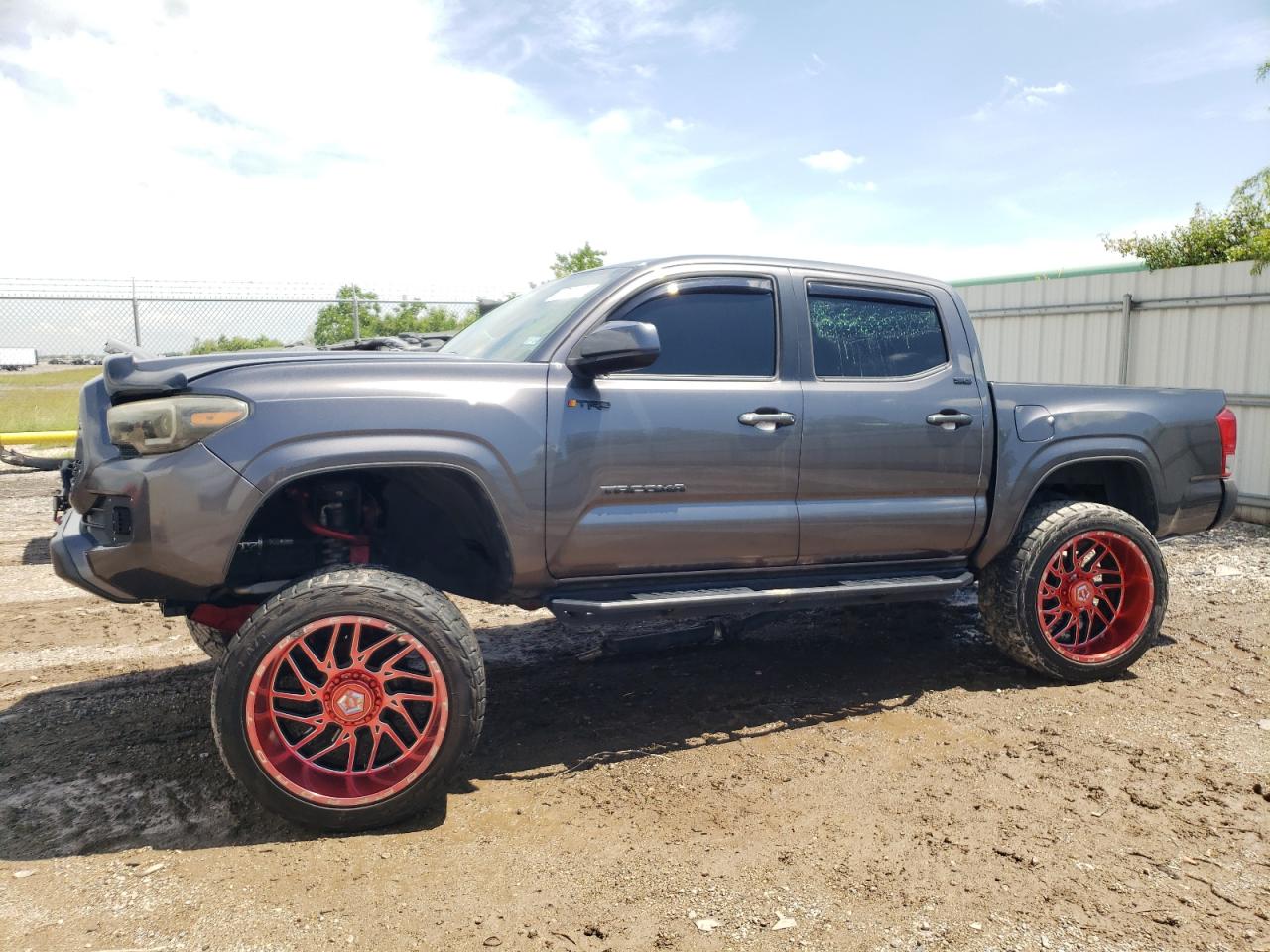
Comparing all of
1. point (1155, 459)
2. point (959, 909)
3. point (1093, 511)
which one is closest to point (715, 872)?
point (959, 909)

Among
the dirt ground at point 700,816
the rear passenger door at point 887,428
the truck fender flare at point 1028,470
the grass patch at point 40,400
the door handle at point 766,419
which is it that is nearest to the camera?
the dirt ground at point 700,816

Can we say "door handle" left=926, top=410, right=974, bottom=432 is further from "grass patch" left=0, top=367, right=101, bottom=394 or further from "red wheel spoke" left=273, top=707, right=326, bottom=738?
"grass patch" left=0, top=367, right=101, bottom=394

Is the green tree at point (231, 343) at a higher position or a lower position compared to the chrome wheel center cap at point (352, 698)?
higher

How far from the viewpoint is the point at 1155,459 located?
4.85 meters

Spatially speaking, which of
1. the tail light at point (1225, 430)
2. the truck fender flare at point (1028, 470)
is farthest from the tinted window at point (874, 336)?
the tail light at point (1225, 430)

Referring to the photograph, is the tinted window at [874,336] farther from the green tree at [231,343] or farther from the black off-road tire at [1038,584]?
the green tree at [231,343]

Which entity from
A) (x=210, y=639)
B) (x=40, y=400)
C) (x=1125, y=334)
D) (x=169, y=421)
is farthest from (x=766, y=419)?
(x=40, y=400)

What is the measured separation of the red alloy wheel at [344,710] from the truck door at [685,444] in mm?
712

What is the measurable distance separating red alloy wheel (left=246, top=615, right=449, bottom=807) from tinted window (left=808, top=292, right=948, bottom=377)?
2.17 metres

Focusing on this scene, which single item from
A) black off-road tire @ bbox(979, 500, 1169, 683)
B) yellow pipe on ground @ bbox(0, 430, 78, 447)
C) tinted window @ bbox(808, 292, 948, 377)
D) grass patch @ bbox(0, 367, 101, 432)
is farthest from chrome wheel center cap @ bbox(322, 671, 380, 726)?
grass patch @ bbox(0, 367, 101, 432)

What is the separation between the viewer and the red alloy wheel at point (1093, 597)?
461 cm

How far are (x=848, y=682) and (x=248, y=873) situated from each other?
2902 mm

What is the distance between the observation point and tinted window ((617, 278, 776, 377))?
3881 mm

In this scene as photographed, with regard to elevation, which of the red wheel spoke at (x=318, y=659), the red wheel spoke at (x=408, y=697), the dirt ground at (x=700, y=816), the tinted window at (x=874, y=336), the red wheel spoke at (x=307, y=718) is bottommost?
the dirt ground at (x=700, y=816)
